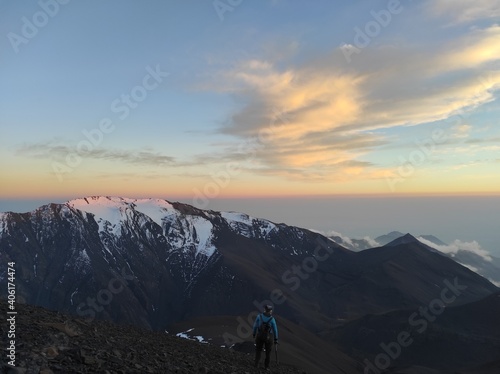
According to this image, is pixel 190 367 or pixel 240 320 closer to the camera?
pixel 190 367

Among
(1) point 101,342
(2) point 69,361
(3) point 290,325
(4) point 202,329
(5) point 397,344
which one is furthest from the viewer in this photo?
(5) point 397,344

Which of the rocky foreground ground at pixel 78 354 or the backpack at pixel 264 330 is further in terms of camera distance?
the backpack at pixel 264 330

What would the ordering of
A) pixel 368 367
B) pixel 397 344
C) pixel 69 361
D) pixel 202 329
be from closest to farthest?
1. pixel 69 361
2. pixel 202 329
3. pixel 368 367
4. pixel 397 344

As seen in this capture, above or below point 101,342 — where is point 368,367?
below

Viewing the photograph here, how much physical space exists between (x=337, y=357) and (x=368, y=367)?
841 centimetres

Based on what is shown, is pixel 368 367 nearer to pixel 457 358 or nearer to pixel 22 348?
pixel 457 358

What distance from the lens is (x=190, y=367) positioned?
18406mm

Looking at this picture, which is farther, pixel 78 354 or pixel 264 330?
pixel 264 330

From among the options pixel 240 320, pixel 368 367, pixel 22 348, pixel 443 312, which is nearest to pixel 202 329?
pixel 240 320

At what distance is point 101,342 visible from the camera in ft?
59.2

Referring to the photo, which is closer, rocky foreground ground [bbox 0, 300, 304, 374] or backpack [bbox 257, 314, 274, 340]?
rocky foreground ground [bbox 0, 300, 304, 374]

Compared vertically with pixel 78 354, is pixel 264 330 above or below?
below

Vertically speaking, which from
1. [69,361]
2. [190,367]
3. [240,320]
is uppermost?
[69,361]

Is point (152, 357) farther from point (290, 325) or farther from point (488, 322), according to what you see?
point (488, 322)
